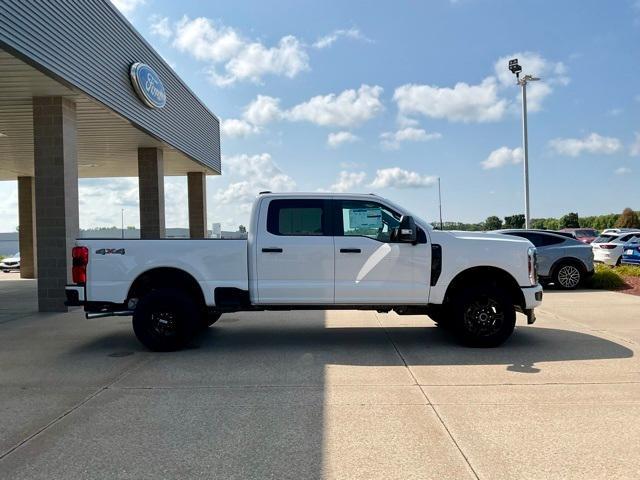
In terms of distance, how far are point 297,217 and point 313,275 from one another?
2.77ft

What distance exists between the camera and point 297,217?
7434mm

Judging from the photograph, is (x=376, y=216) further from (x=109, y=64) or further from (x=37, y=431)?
(x=109, y=64)

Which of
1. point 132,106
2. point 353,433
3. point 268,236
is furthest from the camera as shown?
point 132,106

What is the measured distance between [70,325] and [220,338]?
339 centimetres

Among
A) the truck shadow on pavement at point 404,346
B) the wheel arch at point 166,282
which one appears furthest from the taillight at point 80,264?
the truck shadow on pavement at point 404,346

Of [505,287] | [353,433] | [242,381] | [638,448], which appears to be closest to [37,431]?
[242,381]

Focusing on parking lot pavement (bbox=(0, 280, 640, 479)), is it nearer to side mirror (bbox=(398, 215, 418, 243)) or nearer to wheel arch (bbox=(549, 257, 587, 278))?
side mirror (bbox=(398, 215, 418, 243))

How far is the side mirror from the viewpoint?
22.9 feet

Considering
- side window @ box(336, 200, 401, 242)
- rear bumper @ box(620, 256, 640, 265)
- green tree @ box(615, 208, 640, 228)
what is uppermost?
green tree @ box(615, 208, 640, 228)

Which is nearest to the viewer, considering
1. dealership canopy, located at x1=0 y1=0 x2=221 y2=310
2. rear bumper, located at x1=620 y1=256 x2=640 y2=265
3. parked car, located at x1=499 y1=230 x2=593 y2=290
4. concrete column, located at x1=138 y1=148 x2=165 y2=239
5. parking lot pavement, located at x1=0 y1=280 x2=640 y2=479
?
parking lot pavement, located at x1=0 y1=280 x2=640 y2=479

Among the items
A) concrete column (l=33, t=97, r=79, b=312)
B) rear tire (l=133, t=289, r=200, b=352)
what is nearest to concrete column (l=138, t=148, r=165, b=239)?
concrete column (l=33, t=97, r=79, b=312)

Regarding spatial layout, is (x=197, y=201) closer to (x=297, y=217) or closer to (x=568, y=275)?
(x=568, y=275)

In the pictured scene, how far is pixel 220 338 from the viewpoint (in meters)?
8.35

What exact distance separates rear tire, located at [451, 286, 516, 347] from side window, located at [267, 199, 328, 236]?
2102mm
